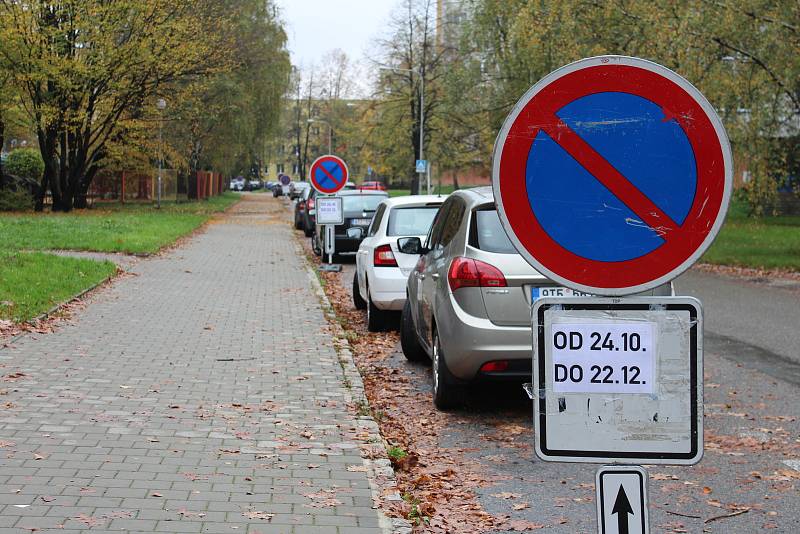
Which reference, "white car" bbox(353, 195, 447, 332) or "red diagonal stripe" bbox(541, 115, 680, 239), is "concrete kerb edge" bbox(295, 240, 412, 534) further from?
"red diagonal stripe" bbox(541, 115, 680, 239)

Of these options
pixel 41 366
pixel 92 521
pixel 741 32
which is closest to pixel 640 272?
pixel 92 521

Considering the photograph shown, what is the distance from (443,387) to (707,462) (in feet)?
7.14

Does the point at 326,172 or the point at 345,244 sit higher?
the point at 326,172

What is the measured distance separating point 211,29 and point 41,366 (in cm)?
3714

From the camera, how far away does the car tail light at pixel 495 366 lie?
7660mm

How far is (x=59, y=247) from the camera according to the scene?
2338 centimetres

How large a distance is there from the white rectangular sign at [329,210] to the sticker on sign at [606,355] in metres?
18.2

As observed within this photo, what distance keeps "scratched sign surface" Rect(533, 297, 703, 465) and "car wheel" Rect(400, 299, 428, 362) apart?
7462mm

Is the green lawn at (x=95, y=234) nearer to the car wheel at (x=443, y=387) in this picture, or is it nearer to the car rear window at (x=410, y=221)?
the car rear window at (x=410, y=221)

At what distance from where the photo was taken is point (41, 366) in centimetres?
930

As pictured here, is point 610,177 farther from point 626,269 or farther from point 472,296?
point 472,296

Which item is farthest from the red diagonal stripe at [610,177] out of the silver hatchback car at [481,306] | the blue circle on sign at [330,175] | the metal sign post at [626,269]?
the blue circle on sign at [330,175]

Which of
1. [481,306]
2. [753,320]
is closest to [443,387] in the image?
[481,306]

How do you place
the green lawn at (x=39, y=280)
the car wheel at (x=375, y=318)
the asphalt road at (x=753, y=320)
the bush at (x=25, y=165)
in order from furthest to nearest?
the bush at (x=25, y=165)
the car wheel at (x=375, y=318)
the green lawn at (x=39, y=280)
the asphalt road at (x=753, y=320)
